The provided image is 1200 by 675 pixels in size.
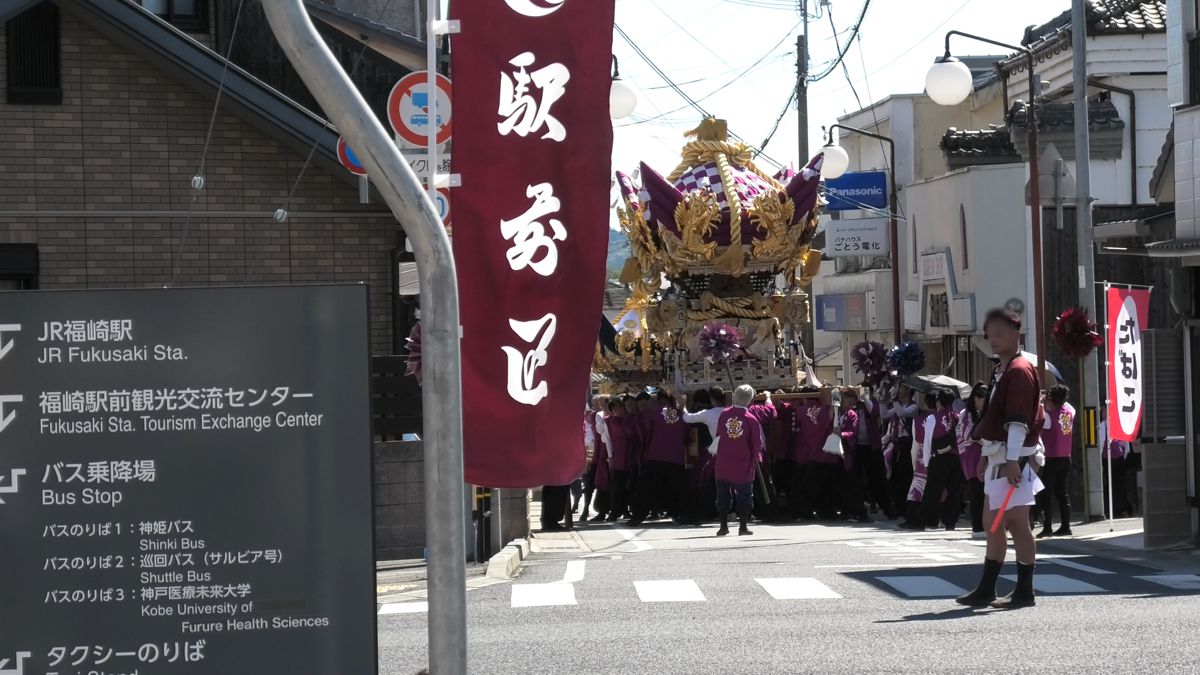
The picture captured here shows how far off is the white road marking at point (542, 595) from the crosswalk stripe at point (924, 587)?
2.42 metres

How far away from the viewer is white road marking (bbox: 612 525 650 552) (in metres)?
17.6

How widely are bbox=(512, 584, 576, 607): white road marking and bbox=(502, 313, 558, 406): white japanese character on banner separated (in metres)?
4.82

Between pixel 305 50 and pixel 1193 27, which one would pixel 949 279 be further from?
pixel 305 50

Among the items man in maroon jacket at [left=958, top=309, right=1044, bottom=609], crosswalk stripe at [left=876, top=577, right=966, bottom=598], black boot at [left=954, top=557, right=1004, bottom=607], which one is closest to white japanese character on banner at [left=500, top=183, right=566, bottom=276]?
man in maroon jacket at [left=958, top=309, right=1044, bottom=609]

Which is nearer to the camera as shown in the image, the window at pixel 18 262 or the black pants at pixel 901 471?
the window at pixel 18 262

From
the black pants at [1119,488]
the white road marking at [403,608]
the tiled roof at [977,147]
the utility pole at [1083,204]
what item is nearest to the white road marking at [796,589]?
the white road marking at [403,608]

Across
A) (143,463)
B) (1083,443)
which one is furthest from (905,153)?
(143,463)

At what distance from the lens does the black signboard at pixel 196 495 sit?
5500 millimetres

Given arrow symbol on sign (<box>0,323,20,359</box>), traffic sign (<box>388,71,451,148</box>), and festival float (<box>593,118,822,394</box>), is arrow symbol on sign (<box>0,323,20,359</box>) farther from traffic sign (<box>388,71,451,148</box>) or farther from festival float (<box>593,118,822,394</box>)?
festival float (<box>593,118,822,394</box>)

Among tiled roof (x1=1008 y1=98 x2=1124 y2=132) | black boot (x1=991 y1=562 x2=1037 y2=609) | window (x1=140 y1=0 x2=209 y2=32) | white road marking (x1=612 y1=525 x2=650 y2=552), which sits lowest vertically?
white road marking (x1=612 y1=525 x2=650 y2=552)

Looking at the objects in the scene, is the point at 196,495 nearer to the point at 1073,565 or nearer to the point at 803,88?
the point at 1073,565

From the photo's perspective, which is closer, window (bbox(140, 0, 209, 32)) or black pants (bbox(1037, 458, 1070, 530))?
black pants (bbox(1037, 458, 1070, 530))

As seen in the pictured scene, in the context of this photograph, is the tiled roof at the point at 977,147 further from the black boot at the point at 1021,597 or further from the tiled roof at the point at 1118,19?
the black boot at the point at 1021,597

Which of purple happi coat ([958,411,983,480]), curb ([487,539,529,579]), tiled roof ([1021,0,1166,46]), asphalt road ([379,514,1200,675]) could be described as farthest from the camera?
tiled roof ([1021,0,1166,46])
